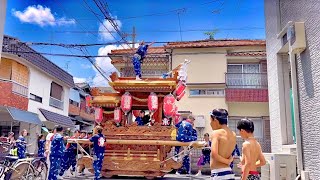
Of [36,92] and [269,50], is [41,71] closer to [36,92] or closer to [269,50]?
[36,92]

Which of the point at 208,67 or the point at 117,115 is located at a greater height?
the point at 208,67

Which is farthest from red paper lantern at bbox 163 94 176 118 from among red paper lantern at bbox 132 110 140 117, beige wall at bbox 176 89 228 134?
beige wall at bbox 176 89 228 134

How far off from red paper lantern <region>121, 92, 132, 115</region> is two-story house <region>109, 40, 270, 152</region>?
4549mm

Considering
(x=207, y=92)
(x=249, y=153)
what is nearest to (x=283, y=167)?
(x=249, y=153)

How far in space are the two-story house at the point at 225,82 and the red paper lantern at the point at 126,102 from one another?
455 centimetres

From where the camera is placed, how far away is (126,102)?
28.1 ft

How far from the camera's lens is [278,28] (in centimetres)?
561

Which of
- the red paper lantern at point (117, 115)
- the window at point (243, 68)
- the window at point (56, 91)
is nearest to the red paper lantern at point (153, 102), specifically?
the red paper lantern at point (117, 115)

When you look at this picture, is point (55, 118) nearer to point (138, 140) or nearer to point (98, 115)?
point (98, 115)

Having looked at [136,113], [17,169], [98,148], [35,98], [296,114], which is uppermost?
[35,98]

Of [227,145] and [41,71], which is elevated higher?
[41,71]

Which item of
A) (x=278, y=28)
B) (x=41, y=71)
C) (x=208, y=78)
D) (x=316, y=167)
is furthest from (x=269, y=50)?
(x=41, y=71)

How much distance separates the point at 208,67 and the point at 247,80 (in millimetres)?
1851

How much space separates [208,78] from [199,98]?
951mm
